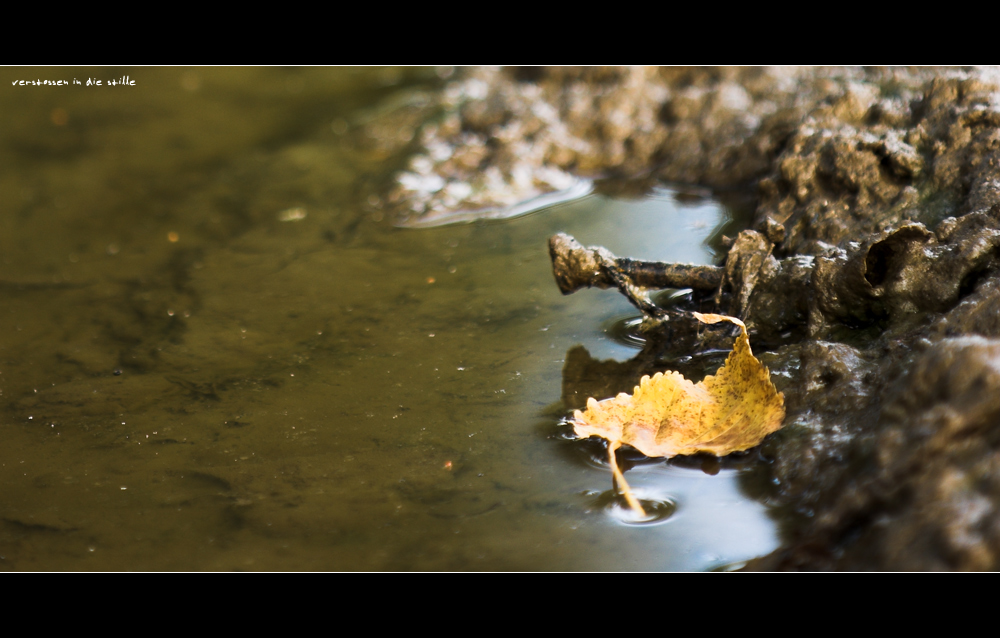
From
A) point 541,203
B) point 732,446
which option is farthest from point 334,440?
point 541,203

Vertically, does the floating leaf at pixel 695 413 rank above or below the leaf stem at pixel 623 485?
above

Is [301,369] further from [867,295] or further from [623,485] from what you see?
[867,295]

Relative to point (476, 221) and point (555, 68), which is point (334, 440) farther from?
point (555, 68)

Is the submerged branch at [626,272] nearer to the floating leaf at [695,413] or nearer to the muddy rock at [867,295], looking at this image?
the muddy rock at [867,295]

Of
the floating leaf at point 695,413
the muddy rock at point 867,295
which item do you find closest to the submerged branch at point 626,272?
the muddy rock at point 867,295

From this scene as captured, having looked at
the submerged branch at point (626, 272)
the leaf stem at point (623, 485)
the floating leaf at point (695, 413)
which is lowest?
the leaf stem at point (623, 485)

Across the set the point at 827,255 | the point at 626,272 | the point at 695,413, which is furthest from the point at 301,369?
the point at 827,255

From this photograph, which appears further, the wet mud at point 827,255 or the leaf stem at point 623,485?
the leaf stem at point 623,485
